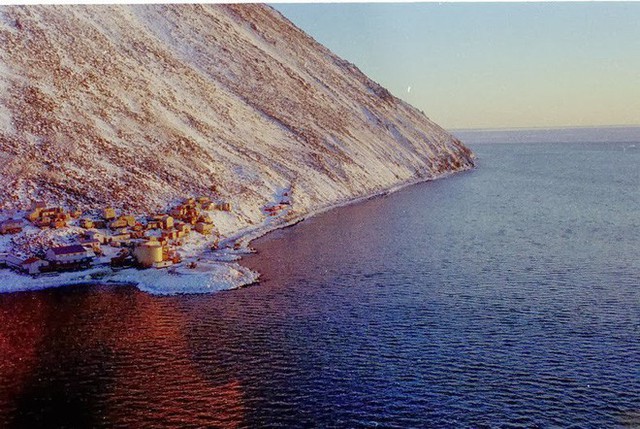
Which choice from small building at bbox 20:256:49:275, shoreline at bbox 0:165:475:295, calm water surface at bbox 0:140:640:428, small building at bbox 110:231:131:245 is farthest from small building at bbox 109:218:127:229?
calm water surface at bbox 0:140:640:428

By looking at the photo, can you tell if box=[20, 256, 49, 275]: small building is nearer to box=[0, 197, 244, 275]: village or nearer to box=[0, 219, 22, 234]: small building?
box=[0, 197, 244, 275]: village

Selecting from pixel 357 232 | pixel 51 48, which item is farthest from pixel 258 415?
pixel 51 48

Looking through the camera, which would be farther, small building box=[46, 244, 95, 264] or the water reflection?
small building box=[46, 244, 95, 264]

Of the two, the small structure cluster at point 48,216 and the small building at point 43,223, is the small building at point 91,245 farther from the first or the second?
the small building at point 43,223

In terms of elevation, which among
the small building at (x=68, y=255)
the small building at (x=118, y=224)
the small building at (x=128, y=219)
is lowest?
the small building at (x=68, y=255)

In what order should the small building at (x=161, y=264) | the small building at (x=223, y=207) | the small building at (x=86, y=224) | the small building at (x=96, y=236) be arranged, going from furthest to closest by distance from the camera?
the small building at (x=223, y=207) → the small building at (x=86, y=224) → the small building at (x=96, y=236) → the small building at (x=161, y=264)

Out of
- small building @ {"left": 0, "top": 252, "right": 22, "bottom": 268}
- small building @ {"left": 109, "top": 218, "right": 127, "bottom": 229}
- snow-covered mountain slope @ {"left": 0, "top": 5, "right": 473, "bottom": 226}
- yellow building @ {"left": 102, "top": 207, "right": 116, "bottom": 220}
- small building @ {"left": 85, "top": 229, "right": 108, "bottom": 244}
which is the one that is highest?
snow-covered mountain slope @ {"left": 0, "top": 5, "right": 473, "bottom": 226}

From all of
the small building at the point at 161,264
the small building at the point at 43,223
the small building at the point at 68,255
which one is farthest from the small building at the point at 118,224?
the small building at the point at 161,264

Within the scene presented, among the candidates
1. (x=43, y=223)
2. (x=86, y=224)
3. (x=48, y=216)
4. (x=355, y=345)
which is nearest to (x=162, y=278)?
(x=86, y=224)
